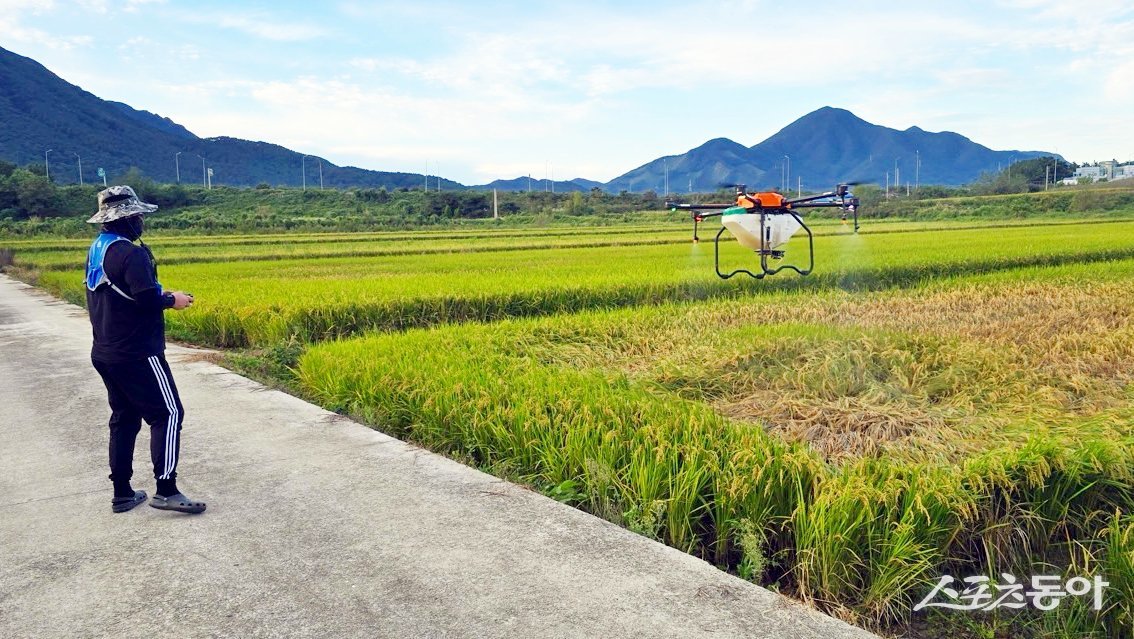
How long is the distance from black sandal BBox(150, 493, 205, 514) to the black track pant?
0.39 feet

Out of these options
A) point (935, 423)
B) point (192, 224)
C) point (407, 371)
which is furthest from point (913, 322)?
point (192, 224)

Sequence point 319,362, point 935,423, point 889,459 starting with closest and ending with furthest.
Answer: point 889,459
point 935,423
point 319,362

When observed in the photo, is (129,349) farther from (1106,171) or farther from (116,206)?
(1106,171)

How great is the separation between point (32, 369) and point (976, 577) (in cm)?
887

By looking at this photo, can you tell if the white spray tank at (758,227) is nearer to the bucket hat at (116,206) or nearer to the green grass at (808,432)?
the green grass at (808,432)

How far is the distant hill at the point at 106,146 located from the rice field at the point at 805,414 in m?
118

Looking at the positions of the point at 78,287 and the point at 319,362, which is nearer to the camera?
the point at 319,362

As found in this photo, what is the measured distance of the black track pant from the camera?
4012 millimetres

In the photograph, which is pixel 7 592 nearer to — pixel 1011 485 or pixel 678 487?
pixel 678 487

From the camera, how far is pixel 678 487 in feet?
12.0

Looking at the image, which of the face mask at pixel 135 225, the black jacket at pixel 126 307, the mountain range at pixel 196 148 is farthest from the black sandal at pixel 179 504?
the mountain range at pixel 196 148

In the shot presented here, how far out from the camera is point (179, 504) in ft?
13.0

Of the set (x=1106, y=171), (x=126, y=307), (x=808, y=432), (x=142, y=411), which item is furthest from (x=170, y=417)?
(x=1106, y=171)

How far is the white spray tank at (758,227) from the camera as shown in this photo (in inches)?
192
